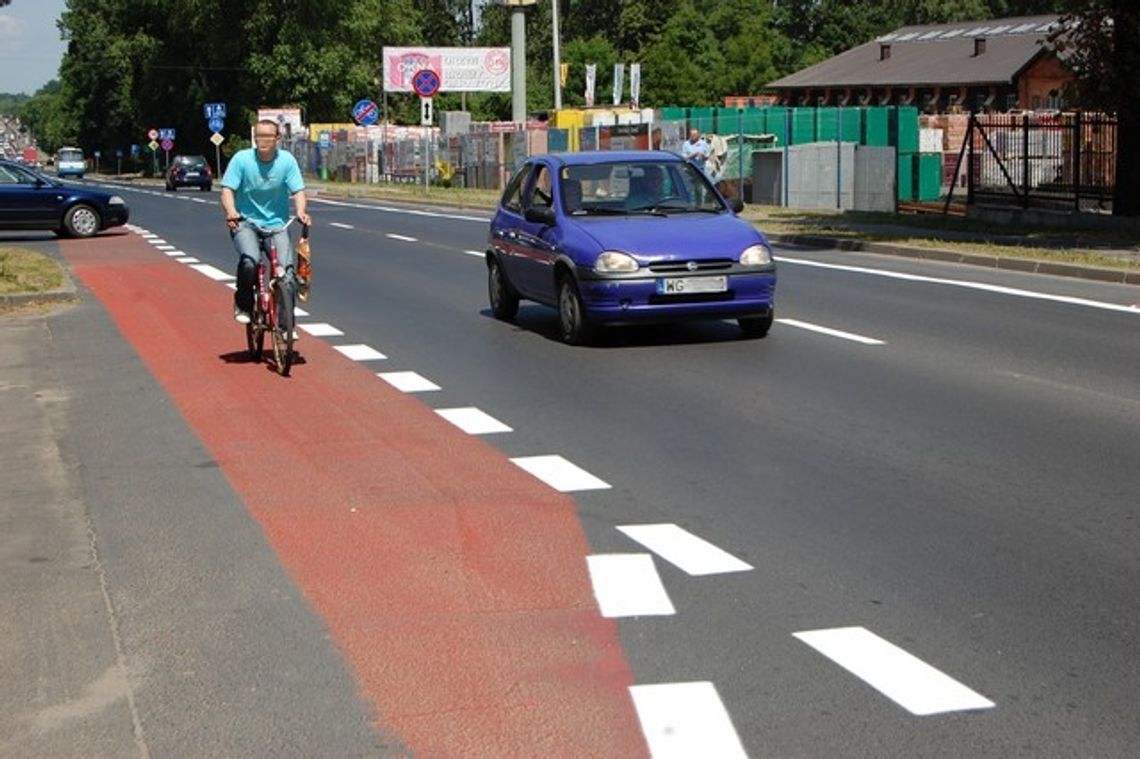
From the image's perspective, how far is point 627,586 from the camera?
6438 mm

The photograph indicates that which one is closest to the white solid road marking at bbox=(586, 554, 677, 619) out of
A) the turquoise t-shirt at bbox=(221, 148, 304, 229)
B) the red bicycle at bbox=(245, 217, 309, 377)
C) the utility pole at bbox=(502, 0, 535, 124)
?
the red bicycle at bbox=(245, 217, 309, 377)

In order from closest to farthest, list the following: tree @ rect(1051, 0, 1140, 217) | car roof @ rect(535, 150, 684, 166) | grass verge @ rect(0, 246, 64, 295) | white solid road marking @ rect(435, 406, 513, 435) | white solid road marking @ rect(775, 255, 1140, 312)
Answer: white solid road marking @ rect(435, 406, 513, 435)
car roof @ rect(535, 150, 684, 166)
white solid road marking @ rect(775, 255, 1140, 312)
grass verge @ rect(0, 246, 64, 295)
tree @ rect(1051, 0, 1140, 217)

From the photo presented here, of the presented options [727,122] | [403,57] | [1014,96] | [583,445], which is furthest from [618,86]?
[583,445]

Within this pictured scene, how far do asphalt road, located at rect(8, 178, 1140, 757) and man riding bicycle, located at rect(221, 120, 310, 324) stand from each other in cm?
134

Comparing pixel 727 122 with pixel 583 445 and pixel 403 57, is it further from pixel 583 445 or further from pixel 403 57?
pixel 403 57

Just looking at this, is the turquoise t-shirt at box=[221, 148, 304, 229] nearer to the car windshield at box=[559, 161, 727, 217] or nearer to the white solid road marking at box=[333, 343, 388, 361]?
the white solid road marking at box=[333, 343, 388, 361]

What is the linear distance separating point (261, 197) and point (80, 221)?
22031 millimetres

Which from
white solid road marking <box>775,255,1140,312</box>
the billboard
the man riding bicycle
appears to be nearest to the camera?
the man riding bicycle

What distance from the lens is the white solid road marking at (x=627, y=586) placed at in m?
6.12

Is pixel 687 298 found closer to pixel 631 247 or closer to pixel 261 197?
pixel 631 247

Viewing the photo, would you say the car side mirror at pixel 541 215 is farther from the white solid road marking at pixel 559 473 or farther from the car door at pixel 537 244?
the white solid road marking at pixel 559 473

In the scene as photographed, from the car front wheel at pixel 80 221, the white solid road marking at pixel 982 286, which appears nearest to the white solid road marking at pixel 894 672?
the white solid road marking at pixel 982 286

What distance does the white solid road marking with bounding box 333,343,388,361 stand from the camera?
13.5 meters

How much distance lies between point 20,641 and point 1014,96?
3289 inches
